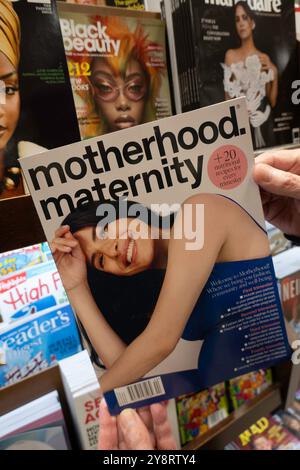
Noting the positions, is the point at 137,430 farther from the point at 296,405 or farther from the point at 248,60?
the point at 248,60

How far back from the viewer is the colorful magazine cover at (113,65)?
24.7 inches

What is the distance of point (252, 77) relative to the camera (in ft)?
2.47

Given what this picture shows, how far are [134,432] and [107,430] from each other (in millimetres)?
68

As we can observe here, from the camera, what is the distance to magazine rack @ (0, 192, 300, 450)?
0.48 meters

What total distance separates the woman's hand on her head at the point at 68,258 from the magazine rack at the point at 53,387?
0.03 m

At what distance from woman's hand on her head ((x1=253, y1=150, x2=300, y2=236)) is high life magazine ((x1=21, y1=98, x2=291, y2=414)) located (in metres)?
0.03

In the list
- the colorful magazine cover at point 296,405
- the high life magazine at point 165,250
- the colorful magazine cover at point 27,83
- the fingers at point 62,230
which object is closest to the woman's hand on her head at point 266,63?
the high life magazine at point 165,250

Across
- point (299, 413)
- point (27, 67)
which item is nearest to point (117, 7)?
point (27, 67)

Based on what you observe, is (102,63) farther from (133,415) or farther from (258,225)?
(133,415)

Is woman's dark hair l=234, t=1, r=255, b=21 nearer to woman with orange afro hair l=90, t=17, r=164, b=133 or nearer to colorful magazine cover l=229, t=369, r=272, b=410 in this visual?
woman with orange afro hair l=90, t=17, r=164, b=133

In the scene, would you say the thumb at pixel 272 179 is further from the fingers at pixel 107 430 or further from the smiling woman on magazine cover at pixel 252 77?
the fingers at pixel 107 430

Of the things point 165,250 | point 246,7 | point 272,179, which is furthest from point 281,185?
point 246,7

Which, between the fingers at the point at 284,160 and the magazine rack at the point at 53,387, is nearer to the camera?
the magazine rack at the point at 53,387

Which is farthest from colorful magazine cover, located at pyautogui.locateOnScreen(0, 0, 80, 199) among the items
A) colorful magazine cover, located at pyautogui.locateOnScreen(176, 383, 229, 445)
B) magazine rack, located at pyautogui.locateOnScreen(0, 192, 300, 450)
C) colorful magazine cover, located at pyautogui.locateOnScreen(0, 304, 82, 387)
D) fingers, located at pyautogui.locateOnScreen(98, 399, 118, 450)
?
colorful magazine cover, located at pyautogui.locateOnScreen(176, 383, 229, 445)
